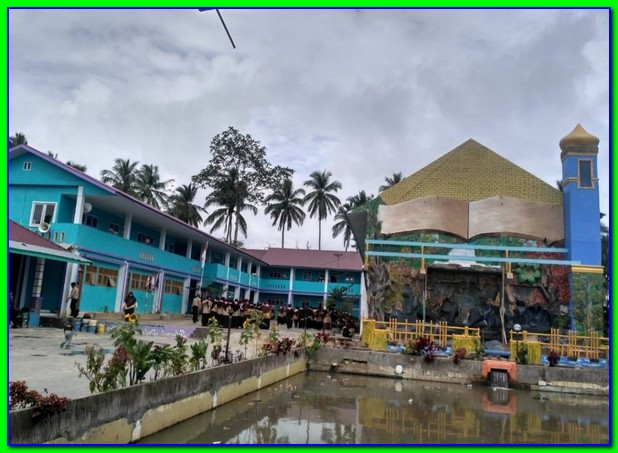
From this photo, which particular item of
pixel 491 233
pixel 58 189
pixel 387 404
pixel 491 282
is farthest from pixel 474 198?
pixel 58 189

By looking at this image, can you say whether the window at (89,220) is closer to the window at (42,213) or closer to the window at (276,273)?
the window at (42,213)

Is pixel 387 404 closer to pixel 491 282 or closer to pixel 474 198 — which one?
pixel 491 282

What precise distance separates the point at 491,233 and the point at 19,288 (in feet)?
59.0

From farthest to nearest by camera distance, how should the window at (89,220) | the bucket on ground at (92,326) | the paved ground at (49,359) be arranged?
the window at (89,220) < the bucket on ground at (92,326) < the paved ground at (49,359)

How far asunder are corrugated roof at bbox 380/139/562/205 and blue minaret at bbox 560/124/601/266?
1.10 metres

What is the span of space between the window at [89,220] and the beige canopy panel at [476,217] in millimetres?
12283

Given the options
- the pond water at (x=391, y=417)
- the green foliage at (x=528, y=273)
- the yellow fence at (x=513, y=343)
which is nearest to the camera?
the pond water at (x=391, y=417)

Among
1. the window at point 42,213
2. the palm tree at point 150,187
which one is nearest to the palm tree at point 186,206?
the palm tree at point 150,187

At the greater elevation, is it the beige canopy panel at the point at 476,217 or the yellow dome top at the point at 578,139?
the yellow dome top at the point at 578,139

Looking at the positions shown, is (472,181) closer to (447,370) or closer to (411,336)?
(411,336)

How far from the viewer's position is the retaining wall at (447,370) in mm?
12938

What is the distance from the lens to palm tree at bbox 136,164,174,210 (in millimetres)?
38875

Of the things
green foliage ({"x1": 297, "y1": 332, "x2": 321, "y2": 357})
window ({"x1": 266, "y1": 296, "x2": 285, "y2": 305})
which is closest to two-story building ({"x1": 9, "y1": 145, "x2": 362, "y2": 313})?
green foliage ({"x1": 297, "y1": 332, "x2": 321, "y2": 357})

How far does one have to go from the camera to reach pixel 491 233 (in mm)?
20438
